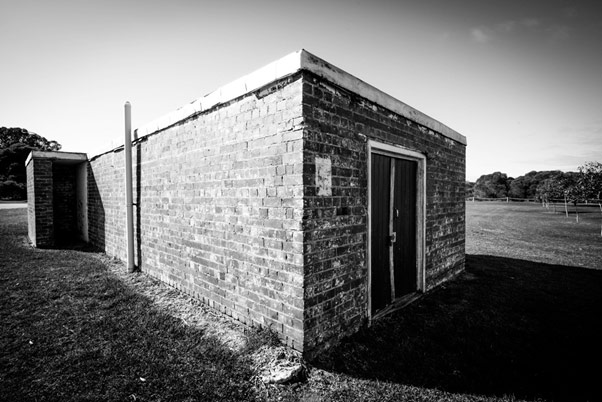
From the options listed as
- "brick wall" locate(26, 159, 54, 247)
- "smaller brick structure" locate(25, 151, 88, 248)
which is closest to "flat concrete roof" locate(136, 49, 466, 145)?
"smaller brick structure" locate(25, 151, 88, 248)

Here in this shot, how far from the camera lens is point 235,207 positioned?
3422mm

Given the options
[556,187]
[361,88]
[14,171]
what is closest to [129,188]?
[361,88]

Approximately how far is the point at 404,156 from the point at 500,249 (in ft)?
26.6

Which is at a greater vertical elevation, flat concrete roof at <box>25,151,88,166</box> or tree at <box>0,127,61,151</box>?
tree at <box>0,127,61,151</box>

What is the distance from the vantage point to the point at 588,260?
8078 millimetres

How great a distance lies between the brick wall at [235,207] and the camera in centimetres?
275

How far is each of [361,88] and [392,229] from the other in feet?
6.83

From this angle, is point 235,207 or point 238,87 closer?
point 238,87

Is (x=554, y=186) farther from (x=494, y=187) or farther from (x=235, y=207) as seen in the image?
(x=235, y=207)

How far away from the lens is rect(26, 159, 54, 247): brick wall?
8438 mm

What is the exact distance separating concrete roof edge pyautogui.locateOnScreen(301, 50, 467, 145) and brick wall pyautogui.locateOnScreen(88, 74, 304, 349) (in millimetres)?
205

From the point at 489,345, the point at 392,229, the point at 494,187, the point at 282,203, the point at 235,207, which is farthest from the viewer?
the point at 494,187

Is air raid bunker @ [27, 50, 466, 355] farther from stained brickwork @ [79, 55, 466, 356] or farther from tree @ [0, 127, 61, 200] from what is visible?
tree @ [0, 127, 61, 200]

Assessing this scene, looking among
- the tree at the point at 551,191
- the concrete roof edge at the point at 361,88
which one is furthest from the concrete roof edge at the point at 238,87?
the tree at the point at 551,191
